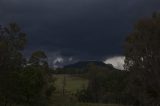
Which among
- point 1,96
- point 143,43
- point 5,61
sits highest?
point 143,43

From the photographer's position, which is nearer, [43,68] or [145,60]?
[145,60]

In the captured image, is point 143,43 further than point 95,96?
No

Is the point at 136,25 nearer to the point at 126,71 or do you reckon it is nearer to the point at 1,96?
the point at 126,71

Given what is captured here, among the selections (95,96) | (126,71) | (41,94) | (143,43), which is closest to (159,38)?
(143,43)

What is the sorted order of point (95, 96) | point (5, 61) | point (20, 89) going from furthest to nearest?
point (95, 96), point (20, 89), point (5, 61)

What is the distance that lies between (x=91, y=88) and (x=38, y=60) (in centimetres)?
4678

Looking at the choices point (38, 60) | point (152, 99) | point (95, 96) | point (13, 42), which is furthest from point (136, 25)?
point (95, 96)

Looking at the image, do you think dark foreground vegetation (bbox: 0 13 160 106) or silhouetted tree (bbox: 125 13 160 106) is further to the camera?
silhouetted tree (bbox: 125 13 160 106)

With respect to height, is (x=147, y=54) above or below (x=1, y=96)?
above

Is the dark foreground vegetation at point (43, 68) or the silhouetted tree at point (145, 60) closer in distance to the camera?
the dark foreground vegetation at point (43, 68)

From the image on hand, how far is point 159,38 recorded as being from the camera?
64.8m

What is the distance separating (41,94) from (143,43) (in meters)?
18.8

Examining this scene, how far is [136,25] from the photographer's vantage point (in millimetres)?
66938

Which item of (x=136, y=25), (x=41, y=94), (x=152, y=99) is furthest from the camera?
(x=41, y=94)
